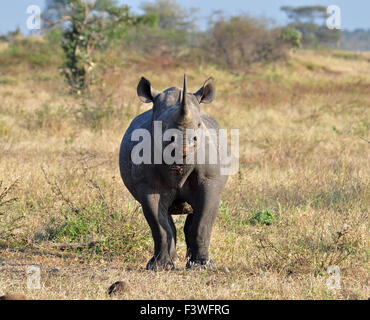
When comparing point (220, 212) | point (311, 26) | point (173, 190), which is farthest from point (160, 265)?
point (311, 26)

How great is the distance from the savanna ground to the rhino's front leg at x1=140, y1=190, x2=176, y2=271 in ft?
0.59

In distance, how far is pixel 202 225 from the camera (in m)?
5.23

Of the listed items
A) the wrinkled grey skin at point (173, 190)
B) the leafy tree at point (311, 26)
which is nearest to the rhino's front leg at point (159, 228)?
the wrinkled grey skin at point (173, 190)

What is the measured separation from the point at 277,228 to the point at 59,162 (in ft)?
13.5

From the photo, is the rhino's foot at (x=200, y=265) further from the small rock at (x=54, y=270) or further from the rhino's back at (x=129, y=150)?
the small rock at (x=54, y=270)

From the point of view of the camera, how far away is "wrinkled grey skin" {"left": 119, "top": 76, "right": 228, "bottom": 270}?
495cm

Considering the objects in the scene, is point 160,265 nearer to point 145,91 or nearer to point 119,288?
point 119,288

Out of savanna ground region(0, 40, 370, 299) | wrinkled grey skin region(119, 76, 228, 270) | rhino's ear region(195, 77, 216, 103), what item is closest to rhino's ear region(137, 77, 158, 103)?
wrinkled grey skin region(119, 76, 228, 270)

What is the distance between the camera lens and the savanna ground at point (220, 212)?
16.0 feet

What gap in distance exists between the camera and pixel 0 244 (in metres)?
6.09

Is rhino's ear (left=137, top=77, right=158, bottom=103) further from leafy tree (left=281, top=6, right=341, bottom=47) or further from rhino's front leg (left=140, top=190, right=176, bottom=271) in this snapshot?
leafy tree (left=281, top=6, right=341, bottom=47)

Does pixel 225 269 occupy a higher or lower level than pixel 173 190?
lower

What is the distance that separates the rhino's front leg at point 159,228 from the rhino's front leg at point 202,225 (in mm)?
185

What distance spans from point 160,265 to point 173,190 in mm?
712
